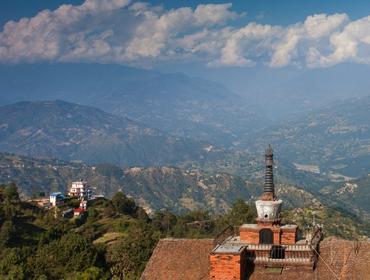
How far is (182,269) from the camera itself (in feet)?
112

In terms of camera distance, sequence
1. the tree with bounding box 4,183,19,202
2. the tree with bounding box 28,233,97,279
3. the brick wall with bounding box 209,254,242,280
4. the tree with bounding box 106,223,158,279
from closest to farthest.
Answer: the brick wall with bounding box 209,254,242,280
the tree with bounding box 106,223,158,279
the tree with bounding box 28,233,97,279
the tree with bounding box 4,183,19,202

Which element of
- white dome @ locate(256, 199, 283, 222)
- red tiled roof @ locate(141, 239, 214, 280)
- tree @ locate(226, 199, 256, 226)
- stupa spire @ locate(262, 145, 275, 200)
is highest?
stupa spire @ locate(262, 145, 275, 200)

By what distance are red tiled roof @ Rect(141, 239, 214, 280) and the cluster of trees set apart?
13700 mm

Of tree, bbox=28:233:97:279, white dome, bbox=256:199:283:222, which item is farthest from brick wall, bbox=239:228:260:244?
tree, bbox=28:233:97:279

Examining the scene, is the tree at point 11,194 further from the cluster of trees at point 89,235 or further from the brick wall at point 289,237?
the brick wall at point 289,237

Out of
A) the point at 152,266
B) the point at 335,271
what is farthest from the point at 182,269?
the point at 335,271

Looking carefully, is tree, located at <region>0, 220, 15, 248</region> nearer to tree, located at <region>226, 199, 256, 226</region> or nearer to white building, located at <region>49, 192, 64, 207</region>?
white building, located at <region>49, 192, 64, 207</region>

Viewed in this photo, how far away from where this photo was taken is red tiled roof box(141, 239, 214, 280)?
33.8 m

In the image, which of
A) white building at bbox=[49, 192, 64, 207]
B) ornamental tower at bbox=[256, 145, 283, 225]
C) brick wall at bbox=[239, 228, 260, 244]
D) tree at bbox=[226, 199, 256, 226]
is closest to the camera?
brick wall at bbox=[239, 228, 260, 244]

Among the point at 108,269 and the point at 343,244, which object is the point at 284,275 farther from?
the point at 108,269

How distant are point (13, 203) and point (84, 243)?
89197mm

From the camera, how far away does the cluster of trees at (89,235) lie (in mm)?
61094

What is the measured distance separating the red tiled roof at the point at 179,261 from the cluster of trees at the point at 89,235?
13700 mm

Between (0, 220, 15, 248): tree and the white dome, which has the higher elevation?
the white dome
